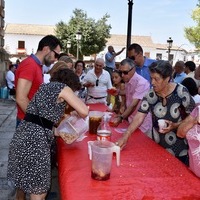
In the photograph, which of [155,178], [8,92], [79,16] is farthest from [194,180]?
[79,16]

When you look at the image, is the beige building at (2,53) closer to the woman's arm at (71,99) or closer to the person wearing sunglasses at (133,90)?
the person wearing sunglasses at (133,90)

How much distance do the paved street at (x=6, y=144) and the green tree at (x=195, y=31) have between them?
22.6 m

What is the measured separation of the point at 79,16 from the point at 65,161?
116 ft

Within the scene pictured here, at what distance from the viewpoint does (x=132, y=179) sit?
1.80 meters

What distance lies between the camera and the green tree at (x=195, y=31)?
2895 centimetres

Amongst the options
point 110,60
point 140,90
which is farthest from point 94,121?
point 110,60

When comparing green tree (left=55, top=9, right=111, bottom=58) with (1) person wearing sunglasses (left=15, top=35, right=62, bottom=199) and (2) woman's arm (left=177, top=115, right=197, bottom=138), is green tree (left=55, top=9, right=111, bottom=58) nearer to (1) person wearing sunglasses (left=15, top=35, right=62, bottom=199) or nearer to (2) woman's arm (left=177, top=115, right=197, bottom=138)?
(1) person wearing sunglasses (left=15, top=35, right=62, bottom=199)

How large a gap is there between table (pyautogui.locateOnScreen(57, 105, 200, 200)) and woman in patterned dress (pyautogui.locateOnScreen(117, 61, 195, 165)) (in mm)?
235

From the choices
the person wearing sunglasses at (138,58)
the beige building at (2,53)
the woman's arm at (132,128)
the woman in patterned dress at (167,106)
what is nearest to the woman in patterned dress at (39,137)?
the woman's arm at (132,128)

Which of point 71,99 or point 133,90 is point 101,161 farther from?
point 133,90

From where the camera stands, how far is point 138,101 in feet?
11.0

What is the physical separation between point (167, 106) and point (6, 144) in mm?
3752

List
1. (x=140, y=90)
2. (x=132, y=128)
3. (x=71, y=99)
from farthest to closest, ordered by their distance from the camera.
→ (x=140, y=90) < (x=132, y=128) < (x=71, y=99)

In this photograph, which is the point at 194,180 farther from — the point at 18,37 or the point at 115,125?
the point at 18,37
